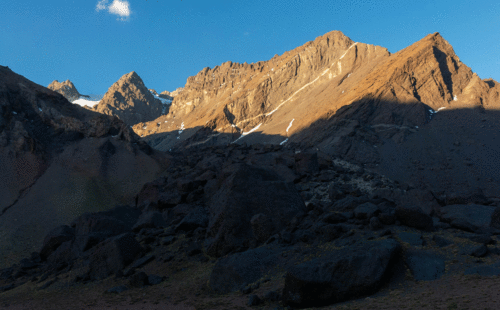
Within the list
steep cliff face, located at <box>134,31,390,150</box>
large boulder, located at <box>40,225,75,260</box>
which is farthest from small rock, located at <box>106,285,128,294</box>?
steep cliff face, located at <box>134,31,390,150</box>

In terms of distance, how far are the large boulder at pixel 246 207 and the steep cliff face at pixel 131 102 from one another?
148m

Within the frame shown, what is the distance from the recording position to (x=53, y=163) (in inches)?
987

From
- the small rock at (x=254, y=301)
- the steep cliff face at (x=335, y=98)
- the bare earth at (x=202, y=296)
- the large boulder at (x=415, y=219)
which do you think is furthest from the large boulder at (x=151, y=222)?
the steep cliff face at (x=335, y=98)

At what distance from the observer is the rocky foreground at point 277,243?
6492mm

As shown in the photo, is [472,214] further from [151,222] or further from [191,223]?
[151,222]

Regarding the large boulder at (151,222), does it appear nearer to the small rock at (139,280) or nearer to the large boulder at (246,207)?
the large boulder at (246,207)

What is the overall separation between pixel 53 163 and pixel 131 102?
5953 inches

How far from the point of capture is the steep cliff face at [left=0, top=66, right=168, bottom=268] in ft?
66.6

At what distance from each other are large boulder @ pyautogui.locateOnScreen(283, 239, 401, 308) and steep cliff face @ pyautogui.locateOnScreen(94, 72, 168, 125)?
15382cm

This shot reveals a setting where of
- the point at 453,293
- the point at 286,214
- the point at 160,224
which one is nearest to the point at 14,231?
the point at 160,224

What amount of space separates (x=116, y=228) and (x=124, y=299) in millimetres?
7897

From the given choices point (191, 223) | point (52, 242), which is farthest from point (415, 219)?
point (52, 242)

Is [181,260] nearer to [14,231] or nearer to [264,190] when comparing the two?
[264,190]

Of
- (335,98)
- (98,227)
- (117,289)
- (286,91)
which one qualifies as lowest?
(117,289)
